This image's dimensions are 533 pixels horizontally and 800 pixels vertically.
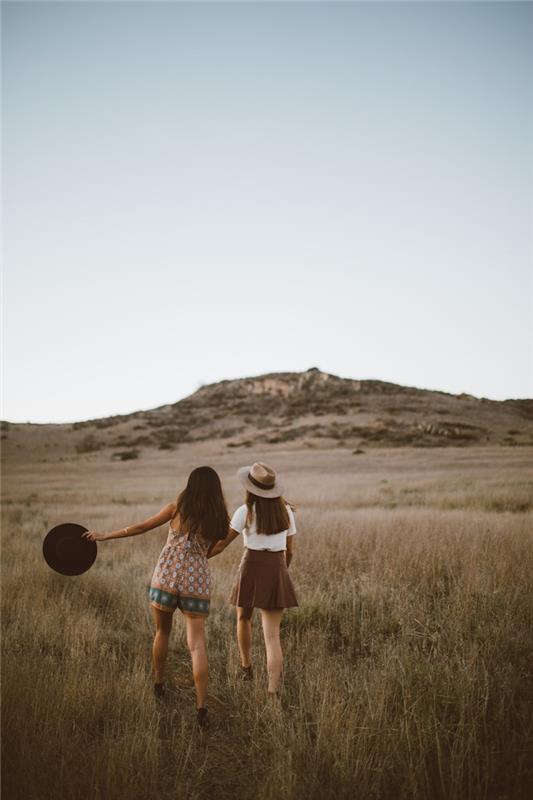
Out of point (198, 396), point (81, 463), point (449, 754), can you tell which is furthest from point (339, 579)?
point (198, 396)

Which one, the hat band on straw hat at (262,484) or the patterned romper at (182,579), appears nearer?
the patterned romper at (182,579)

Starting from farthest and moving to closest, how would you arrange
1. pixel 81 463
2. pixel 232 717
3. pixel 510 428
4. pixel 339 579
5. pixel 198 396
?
pixel 198 396
pixel 510 428
pixel 81 463
pixel 339 579
pixel 232 717

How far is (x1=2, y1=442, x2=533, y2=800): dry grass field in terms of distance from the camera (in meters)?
2.83

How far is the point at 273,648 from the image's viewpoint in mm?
4016

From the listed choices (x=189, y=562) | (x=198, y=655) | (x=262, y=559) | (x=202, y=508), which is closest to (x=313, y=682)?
(x=198, y=655)

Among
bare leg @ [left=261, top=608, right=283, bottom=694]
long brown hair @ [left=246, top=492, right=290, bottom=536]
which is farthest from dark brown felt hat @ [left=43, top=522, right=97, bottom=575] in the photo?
bare leg @ [left=261, top=608, right=283, bottom=694]

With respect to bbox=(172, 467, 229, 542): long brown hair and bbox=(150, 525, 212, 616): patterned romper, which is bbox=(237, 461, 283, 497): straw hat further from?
bbox=(150, 525, 212, 616): patterned romper

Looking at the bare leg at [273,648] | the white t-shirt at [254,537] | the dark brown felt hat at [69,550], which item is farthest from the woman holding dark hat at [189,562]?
the bare leg at [273,648]

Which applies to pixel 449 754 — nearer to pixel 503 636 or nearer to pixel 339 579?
pixel 503 636

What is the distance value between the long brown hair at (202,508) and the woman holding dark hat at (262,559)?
20cm

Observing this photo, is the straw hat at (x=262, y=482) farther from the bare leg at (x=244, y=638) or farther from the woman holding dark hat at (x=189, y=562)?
the bare leg at (x=244, y=638)

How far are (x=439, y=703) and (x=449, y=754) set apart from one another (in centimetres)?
39

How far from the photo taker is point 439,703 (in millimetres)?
3410

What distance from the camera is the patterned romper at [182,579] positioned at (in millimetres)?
3828
